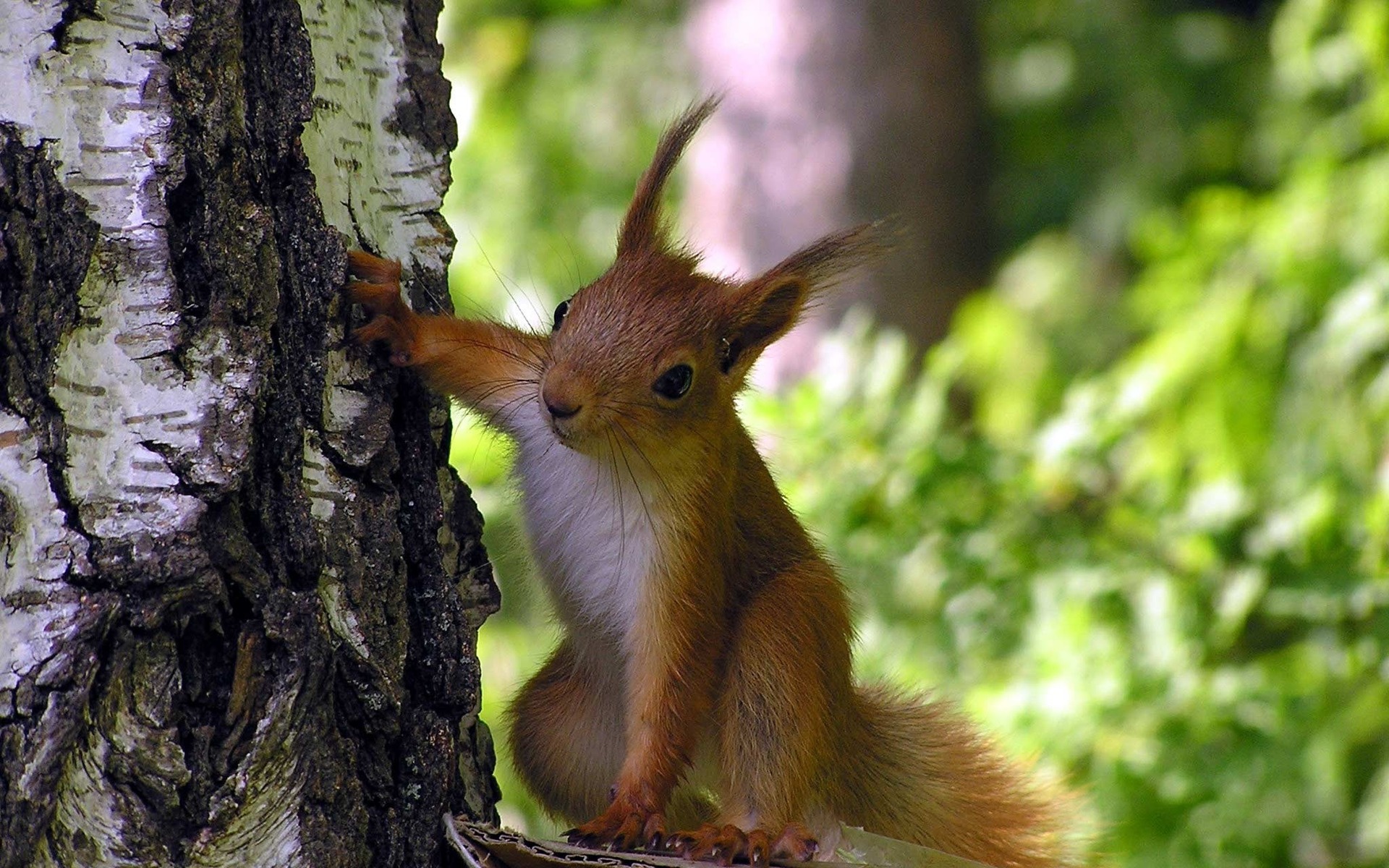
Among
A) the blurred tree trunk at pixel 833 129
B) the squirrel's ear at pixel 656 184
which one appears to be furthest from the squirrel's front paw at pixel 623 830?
the blurred tree trunk at pixel 833 129

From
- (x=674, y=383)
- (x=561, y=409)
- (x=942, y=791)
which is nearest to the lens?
(x=561, y=409)

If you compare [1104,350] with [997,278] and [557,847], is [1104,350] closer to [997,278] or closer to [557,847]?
[997,278]

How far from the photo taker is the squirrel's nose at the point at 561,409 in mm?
1676

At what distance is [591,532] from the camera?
183 centimetres

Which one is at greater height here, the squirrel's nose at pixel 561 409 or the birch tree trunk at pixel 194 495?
the squirrel's nose at pixel 561 409

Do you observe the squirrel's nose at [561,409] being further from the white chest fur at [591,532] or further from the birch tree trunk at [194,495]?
the birch tree trunk at [194,495]

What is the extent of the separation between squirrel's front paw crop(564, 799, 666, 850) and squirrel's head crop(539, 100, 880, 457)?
1.45 ft

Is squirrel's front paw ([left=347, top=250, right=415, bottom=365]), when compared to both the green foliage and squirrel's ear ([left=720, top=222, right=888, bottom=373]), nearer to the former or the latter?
squirrel's ear ([left=720, top=222, right=888, bottom=373])

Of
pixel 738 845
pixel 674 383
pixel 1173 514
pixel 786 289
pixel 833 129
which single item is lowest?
pixel 738 845

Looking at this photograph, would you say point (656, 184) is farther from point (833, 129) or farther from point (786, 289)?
point (833, 129)

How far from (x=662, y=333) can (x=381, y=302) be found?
46 cm

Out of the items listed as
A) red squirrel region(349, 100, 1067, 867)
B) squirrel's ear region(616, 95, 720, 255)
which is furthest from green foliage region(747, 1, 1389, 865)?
squirrel's ear region(616, 95, 720, 255)

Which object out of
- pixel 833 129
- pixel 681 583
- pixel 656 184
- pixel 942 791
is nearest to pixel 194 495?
pixel 681 583

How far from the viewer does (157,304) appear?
1182 millimetres
